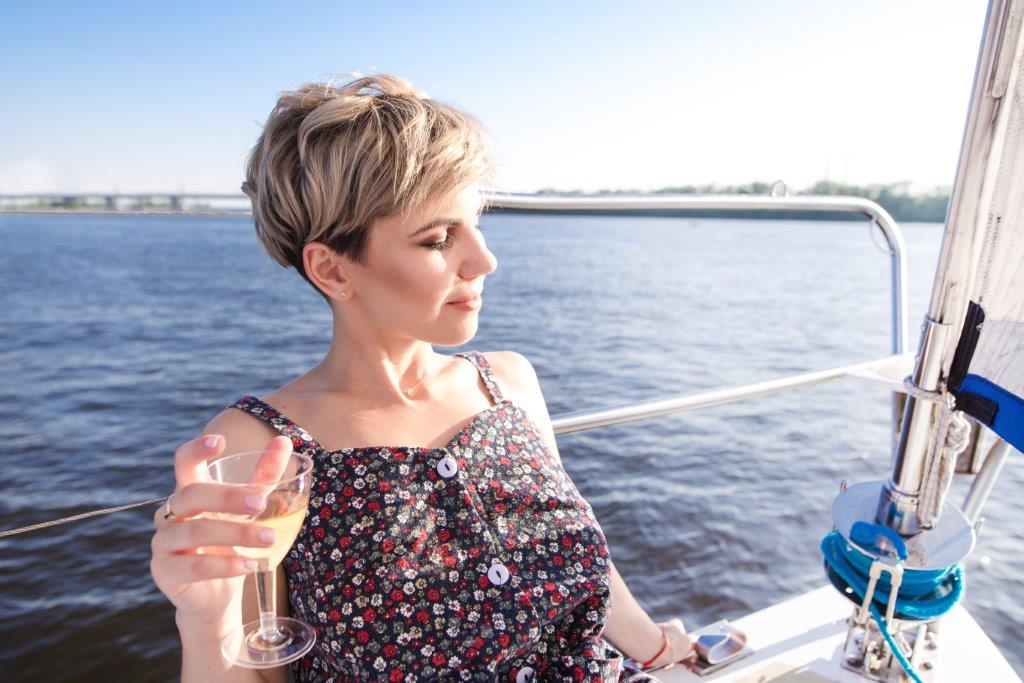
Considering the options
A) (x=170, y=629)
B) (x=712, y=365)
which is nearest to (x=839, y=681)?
(x=170, y=629)

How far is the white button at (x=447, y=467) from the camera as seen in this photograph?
4.23 ft

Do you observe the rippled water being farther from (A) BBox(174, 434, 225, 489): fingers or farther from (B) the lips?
(A) BBox(174, 434, 225, 489): fingers

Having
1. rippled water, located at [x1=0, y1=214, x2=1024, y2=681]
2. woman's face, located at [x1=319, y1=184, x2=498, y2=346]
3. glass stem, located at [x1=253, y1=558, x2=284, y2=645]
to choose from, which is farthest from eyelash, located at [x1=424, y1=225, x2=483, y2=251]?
Result: rippled water, located at [x1=0, y1=214, x2=1024, y2=681]

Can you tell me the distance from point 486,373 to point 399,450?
15.0 inches

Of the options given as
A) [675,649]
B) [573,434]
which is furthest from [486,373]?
[573,434]

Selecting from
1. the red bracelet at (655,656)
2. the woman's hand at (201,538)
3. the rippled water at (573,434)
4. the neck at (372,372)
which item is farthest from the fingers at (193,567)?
the rippled water at (573,434)

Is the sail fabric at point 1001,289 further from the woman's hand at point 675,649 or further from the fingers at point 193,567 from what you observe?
the fingers at point 193,567

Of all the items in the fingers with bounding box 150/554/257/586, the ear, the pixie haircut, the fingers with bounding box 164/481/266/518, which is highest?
the pixie haircut

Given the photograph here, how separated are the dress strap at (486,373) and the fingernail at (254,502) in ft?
2.65

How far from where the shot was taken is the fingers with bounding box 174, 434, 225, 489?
83 centimetres

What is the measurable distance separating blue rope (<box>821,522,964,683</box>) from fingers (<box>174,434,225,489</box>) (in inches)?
50.0

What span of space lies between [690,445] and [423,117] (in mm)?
6487

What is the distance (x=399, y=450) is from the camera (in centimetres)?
129

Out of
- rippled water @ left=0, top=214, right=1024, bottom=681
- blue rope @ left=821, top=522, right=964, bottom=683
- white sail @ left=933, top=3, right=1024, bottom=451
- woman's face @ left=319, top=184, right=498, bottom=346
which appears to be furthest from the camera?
rippled water @ left=0, top=214, right=1024, bottom=681
